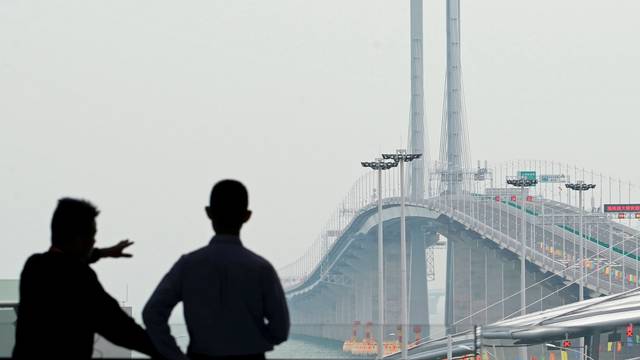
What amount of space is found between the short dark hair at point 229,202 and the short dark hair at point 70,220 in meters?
0.57

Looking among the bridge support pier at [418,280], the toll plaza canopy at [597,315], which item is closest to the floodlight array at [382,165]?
the toll plaza canopy at [597,315]

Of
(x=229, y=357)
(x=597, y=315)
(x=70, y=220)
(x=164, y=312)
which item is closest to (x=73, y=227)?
(x=70, y=220)

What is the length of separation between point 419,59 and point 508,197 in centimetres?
1704

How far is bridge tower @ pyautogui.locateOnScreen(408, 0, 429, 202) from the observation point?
13475cm

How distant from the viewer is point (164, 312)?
6.14m

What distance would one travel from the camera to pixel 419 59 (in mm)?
138875

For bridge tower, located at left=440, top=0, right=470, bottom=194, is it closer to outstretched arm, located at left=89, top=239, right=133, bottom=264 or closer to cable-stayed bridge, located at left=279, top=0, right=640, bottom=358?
cable-stayed bridge, located at left=279, top=0, right=640, bottom=358

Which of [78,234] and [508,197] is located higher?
[508,197]

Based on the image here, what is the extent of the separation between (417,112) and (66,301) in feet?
429

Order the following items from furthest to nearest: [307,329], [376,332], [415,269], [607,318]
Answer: [415,269], [607,318], [376,332], [307,329]

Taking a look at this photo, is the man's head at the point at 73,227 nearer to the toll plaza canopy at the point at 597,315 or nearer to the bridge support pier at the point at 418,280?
the toll plaza canopy at the point at 597,315

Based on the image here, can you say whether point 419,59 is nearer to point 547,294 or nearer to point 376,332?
point 547,294

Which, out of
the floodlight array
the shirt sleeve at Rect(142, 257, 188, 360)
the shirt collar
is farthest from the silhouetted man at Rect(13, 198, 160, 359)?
the floodlight array

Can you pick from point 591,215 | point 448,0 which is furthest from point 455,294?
point 448,0
